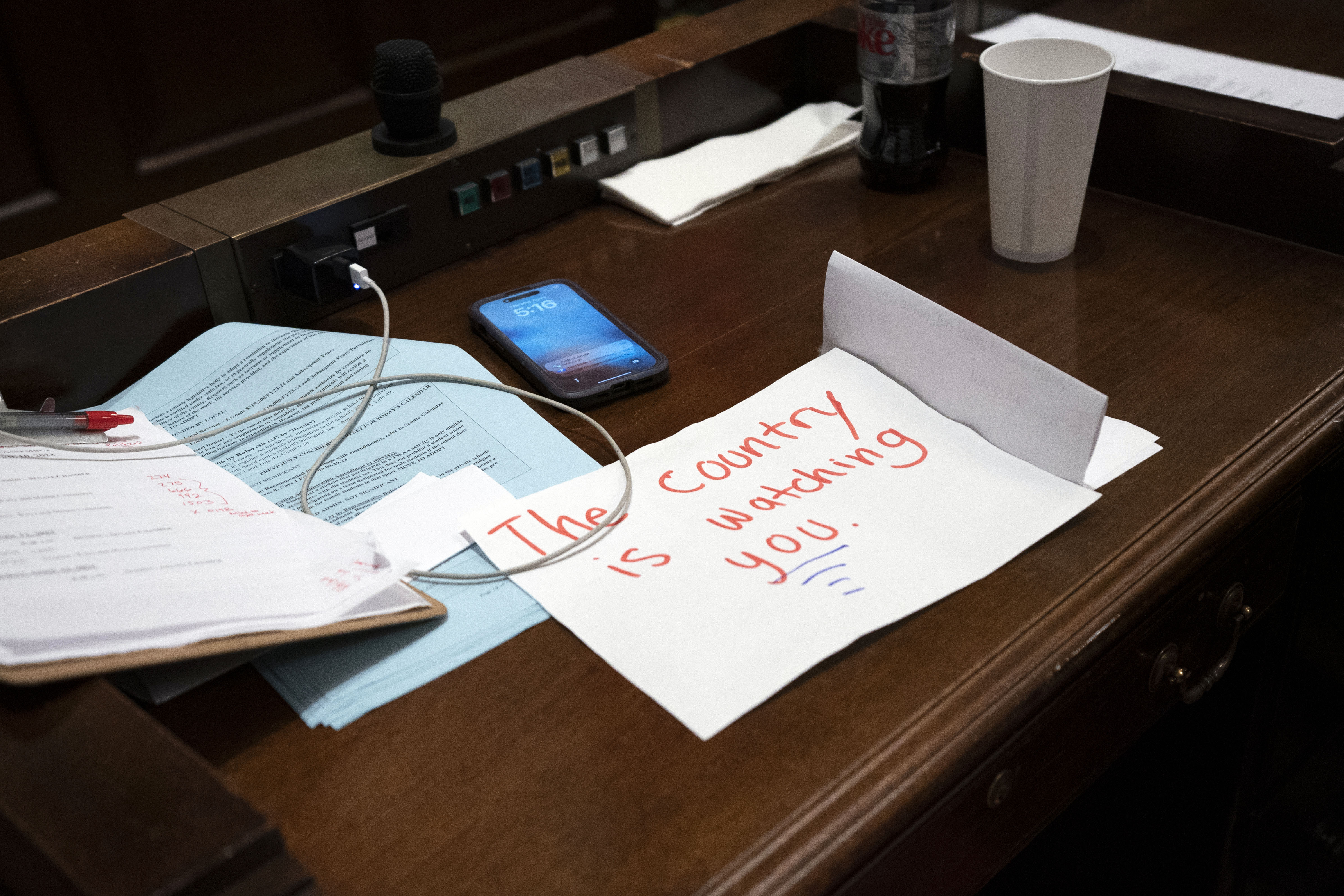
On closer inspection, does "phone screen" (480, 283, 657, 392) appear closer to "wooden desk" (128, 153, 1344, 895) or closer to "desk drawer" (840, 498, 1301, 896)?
"wooden desk" (128, 153, 1344, 895)

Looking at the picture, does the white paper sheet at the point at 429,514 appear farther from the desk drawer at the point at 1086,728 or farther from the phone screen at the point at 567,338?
the desk drawer at the point at 1086,728

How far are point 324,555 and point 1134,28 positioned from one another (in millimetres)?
1103

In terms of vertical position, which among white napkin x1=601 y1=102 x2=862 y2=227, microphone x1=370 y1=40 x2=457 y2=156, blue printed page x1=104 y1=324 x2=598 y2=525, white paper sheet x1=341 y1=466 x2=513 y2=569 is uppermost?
microphone x1=370 y1=40 x2=457 y2=156

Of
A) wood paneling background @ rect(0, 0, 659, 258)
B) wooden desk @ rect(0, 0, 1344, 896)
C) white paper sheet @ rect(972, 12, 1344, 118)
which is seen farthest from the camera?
wood paneling background @ rect(0, 0, 659, 258)

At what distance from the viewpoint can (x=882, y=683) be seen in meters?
0.54

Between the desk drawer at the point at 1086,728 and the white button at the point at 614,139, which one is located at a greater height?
the white button at the point at 614,139

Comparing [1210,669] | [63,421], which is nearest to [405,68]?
[63,421]

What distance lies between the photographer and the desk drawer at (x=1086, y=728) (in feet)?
1.84

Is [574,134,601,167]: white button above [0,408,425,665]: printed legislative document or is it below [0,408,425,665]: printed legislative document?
above

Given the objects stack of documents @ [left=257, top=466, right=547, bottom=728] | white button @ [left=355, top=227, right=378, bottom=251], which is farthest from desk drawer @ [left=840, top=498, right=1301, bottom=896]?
white button @ [left=355, top=227, right=378, bottom=251]

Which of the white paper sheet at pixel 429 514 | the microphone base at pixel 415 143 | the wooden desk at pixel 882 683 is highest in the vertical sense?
the microphone base at pixel 415 143

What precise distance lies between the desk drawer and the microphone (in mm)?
645

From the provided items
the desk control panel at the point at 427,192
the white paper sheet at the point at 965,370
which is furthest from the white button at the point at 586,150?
the white paper sheet at the point at 965,370

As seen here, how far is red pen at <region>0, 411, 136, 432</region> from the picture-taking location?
2.23ft
